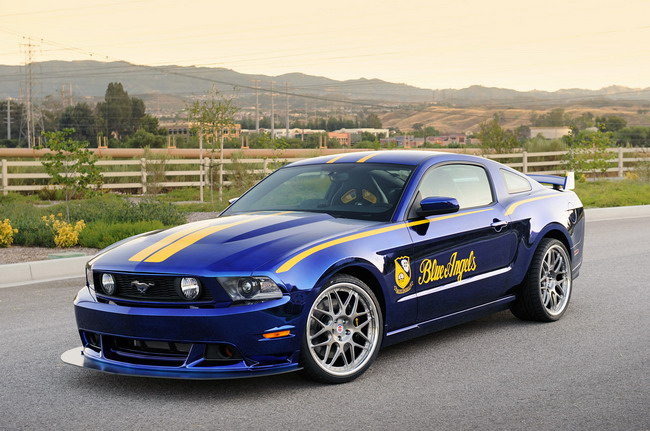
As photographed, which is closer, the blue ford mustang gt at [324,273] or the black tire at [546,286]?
the blue ford mustang gt at [324,273]

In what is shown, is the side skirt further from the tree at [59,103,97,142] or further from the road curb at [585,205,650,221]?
the tree at [59,103,97,142]

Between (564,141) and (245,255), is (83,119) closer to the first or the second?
(564,141)

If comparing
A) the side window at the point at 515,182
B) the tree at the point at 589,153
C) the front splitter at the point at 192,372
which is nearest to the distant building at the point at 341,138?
the tree at the point at 589,153

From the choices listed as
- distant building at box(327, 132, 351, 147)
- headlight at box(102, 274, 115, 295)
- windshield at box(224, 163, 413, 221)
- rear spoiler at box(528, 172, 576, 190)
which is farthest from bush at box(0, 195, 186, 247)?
distant building at box(327, 132, 351, 147)

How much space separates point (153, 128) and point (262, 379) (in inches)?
4979

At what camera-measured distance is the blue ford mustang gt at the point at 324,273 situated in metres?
5.30

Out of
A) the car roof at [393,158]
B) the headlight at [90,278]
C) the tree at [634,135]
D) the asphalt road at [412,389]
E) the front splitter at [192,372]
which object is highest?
the tree at [634,135]

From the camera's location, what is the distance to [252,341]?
207 inches

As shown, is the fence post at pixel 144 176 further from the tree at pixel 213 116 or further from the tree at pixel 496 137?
the tree at pixel 496 137

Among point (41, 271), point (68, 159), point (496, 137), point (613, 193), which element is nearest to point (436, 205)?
point (41, 271)

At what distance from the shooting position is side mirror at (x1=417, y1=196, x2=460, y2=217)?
250 inches

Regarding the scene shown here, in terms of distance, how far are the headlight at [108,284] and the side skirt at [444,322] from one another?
6.05 feet

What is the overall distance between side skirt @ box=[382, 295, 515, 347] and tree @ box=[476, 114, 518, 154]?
33964 mm

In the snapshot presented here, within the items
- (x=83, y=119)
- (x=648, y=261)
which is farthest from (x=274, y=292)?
(x=83, y=119)
